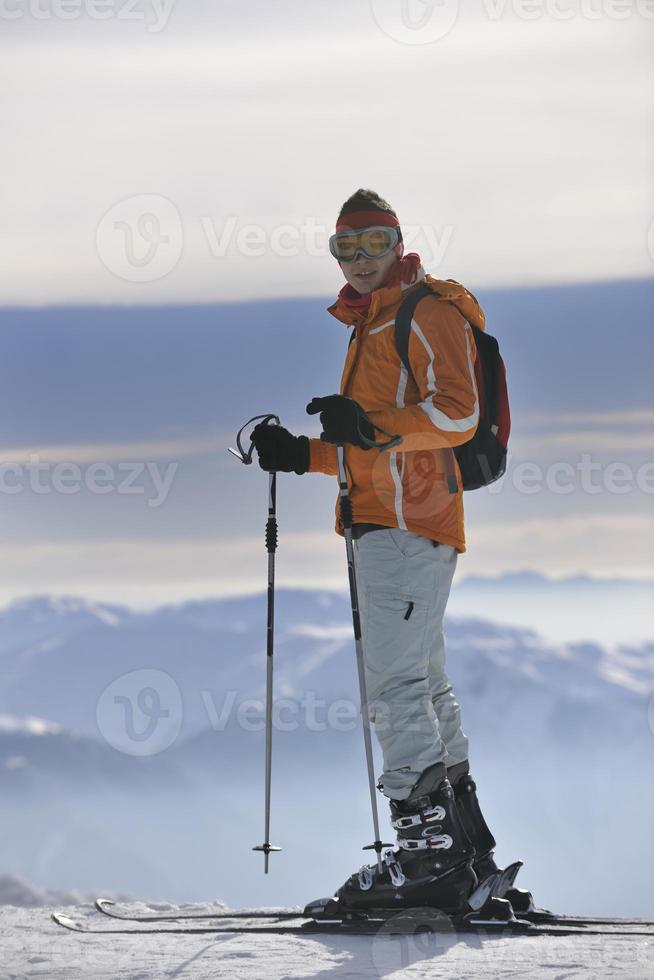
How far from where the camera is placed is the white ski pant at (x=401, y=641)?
5.87m

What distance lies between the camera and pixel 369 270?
6.22 m

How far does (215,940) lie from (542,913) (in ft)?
4.92

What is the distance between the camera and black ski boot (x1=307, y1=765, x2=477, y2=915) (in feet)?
19.5

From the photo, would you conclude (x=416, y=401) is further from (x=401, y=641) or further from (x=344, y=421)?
(x=401, y=641)

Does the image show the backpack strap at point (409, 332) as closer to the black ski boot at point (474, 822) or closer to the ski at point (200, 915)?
the black ski boot at point (474, 822)

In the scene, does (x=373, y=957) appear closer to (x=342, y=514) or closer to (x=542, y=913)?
(x=542, y=913)

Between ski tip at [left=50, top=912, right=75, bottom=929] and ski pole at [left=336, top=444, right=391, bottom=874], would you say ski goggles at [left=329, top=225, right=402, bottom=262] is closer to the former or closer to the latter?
ski pole at [left=336, top=444, right=391, bottom=874]

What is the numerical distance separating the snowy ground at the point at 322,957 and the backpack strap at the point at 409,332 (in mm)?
1973

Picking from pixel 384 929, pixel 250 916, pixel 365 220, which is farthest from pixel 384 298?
pixel 250 916

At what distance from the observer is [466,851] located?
6059mm

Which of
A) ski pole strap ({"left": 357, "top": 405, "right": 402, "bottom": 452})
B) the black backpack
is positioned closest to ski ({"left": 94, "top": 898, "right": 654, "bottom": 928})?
the black backpack

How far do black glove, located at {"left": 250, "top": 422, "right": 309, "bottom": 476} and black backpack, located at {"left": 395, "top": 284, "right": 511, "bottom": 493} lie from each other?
0.77m

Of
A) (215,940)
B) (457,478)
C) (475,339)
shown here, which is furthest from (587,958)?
(475,339)

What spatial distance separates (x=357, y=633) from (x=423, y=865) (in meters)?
1.07
